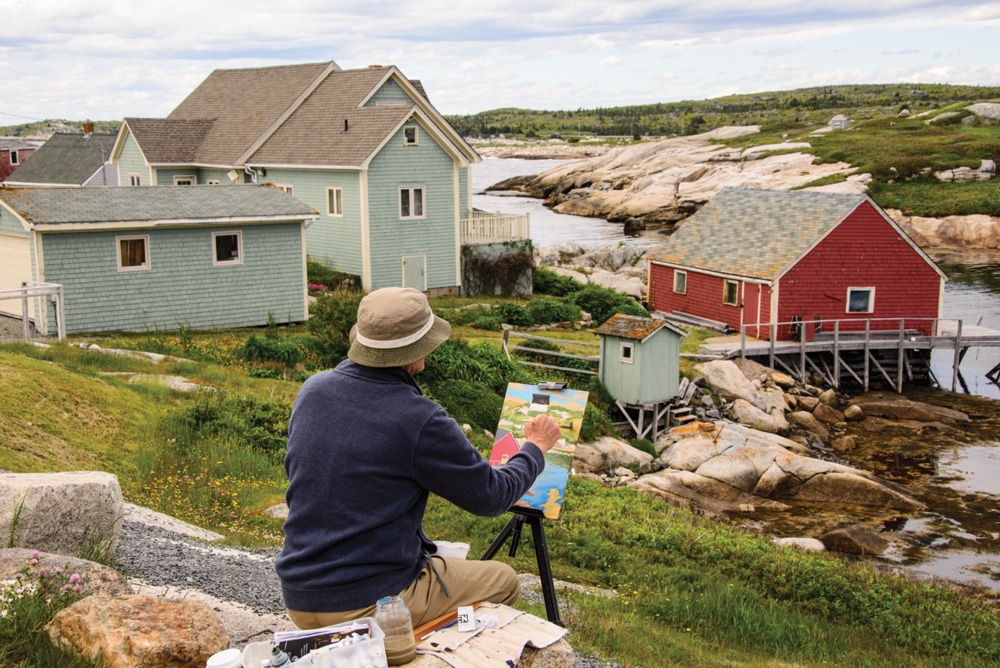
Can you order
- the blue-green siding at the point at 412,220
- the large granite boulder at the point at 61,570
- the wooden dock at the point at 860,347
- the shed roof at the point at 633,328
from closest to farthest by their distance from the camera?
the large granite boulder at the point at 61,570 < the shed roof at the point at 633,328 < the wooden dock at the point at 860,347 < the blue-green siding at the point at 412,220

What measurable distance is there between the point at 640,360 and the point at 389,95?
1688 centimetres

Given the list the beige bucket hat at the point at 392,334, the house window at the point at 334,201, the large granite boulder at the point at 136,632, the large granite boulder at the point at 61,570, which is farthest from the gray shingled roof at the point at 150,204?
the beige bucket hat at the point at 392,334

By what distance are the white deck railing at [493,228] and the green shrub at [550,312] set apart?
4.33 m

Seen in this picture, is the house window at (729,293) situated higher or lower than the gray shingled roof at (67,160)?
lower

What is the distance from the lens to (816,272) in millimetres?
30766

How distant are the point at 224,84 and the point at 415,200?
48.3 ft

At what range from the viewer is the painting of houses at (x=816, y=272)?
1203 inches

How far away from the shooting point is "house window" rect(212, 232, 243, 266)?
25288mm

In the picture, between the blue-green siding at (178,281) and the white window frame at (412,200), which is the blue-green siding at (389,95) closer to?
the white window frame at (412,200)

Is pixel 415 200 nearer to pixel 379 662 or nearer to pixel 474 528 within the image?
pixel 474 528

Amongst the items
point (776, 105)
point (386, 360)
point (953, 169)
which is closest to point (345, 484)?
point (386, 360)

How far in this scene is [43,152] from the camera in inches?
2164

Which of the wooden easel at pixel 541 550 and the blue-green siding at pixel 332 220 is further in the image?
the blue-green siding at pixel 332 220

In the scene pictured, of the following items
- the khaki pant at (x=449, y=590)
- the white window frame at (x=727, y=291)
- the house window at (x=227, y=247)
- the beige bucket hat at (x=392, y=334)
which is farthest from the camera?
the white window frame at (x=727, y=291)
